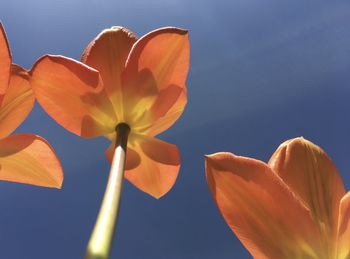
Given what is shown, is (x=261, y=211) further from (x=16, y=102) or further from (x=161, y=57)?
(x=16, y=102)

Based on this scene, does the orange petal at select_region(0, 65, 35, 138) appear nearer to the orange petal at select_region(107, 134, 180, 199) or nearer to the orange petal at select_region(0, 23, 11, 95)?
the orange petal at select_region(0, 23, 11, 95)

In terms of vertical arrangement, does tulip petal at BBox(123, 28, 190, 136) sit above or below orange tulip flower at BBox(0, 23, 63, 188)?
above

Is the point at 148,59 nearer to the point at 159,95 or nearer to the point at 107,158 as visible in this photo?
the point at 159,95

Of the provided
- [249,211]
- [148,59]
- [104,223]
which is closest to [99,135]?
[148,59]

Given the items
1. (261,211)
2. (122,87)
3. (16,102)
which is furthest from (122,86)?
(261,211)

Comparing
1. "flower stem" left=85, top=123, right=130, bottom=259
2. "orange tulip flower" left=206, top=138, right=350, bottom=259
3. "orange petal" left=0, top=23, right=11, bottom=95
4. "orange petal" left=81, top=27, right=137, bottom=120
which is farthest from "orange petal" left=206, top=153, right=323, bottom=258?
"orange petal" left=0, top=23, right=11, bottom=95

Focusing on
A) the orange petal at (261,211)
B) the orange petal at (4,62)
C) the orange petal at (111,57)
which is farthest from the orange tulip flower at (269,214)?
the orange petal at (4,62)

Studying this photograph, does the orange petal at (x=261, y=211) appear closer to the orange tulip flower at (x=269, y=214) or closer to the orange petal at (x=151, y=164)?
the orange tulip flower at (x=269, y=214)
